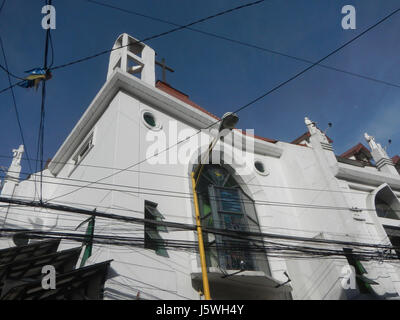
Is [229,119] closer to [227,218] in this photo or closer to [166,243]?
[166,243]

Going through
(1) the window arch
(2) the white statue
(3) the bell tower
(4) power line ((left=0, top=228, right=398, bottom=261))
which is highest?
(3) the bell tower

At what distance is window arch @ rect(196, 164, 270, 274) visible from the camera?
9633 millimetres

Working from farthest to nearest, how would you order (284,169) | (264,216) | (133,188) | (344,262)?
(284,169) → (264,216) → (344,262) → (133,188)

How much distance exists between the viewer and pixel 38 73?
23.2 feet

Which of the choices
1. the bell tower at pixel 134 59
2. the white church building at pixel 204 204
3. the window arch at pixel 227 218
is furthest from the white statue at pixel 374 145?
the bell tower at pixel 134 59

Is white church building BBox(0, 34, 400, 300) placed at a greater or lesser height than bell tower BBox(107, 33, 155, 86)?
lesser

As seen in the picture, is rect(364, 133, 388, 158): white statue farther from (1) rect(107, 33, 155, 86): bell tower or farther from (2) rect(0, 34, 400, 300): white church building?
(1) rect(107, 33, 155, 86): bell tower

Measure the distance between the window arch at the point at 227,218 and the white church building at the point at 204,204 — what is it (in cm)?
5

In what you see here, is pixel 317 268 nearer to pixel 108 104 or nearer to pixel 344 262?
pixel 344 262

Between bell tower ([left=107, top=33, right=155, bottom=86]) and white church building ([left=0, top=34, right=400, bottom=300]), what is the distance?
6 cm

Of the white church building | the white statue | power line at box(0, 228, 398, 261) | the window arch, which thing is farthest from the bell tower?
the white statue

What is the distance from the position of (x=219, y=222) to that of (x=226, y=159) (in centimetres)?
321
